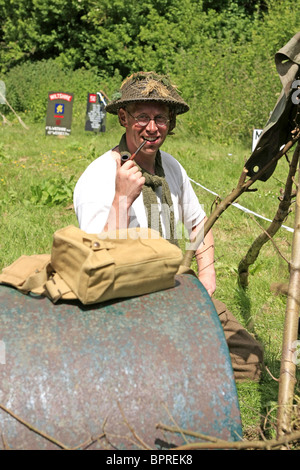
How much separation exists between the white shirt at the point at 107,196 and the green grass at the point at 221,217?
0.40 m

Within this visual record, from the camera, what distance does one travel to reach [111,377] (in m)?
1.91

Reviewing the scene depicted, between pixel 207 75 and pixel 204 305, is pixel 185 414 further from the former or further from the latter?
pixel 207 75

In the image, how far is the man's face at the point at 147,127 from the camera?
320 cm

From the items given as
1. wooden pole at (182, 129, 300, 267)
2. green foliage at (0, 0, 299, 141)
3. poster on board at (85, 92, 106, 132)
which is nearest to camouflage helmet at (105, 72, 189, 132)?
wooden pole at (182, 129, 300, 267)

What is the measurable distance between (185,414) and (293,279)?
72cm

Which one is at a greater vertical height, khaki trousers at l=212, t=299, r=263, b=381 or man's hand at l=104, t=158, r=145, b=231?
man's hand at l=104, t=158, r=145, b=231

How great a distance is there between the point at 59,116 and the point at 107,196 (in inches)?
443

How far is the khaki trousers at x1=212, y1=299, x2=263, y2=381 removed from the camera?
11.8ft

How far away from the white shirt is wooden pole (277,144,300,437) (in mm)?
956

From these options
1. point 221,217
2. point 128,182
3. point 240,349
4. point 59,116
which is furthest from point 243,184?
point 59,116

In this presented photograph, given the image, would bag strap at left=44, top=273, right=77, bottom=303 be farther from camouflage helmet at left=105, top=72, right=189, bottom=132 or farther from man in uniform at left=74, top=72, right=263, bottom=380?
camouflage helmet at left=105, top=72, right=189, bottom=132

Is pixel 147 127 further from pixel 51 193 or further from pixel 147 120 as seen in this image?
pixel 51 193

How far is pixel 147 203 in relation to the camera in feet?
10.5
